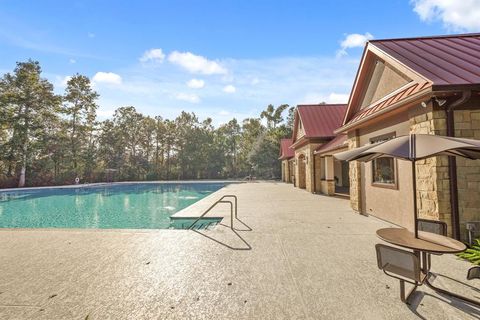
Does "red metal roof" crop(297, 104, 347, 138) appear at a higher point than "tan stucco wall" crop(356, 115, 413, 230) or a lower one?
higher

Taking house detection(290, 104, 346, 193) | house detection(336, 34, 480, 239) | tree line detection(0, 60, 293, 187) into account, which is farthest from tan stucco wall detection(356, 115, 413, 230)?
tree line detection(0, 60, 293, 187)

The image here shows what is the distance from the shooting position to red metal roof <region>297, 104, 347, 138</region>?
15.7m

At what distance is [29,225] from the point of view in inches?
403

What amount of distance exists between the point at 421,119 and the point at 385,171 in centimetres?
242

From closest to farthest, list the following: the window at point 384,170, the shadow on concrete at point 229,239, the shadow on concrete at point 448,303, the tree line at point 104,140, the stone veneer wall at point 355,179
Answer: the shadow on concrete at point 448,303, the shadow on concrete at point 229,239, the window at point 384,170, the stone veneer wall at point 355,179, the tree line at point 104,140

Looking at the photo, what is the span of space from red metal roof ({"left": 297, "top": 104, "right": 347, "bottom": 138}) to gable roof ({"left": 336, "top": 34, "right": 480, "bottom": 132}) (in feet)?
21.2

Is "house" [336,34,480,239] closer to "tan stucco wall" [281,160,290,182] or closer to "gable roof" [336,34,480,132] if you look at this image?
"gable roof" [336,34,480,132]

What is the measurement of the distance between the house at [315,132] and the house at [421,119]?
20.4 feet

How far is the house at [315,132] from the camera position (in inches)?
613

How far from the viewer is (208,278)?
3898 mm

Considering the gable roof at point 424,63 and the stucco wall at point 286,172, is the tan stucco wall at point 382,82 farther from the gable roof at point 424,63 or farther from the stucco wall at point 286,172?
the stucco wall at point 286,172

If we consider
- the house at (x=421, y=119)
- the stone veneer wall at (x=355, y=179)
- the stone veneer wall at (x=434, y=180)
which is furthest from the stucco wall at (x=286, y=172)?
the stone veneer wall at (x=434, y=180)

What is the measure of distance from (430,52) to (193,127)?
36.0 m

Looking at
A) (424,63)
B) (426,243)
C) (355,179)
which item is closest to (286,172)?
(355,179)
